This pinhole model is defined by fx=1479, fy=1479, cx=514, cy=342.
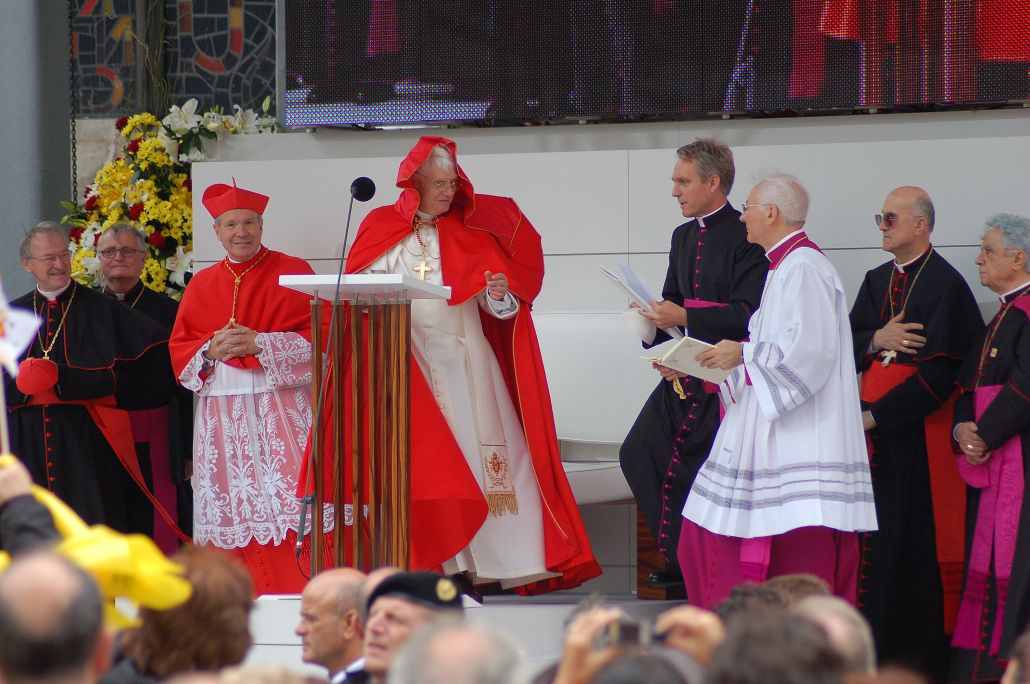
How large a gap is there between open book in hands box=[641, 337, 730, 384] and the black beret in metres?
2.08

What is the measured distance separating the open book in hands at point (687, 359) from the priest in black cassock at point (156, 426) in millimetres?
2713

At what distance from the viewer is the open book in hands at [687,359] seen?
552 cm

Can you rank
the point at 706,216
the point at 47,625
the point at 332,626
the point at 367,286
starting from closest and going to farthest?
the point at 47,625
the point at 332,626
the point at 367,286
the point at 706,216

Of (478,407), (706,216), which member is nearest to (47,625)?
(478,407)

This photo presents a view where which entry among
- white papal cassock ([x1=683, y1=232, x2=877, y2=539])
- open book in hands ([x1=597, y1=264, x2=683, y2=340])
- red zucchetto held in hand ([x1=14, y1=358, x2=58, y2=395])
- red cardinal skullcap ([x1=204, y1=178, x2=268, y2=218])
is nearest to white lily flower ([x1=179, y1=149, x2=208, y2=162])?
red cardinal skullcap ([x1=204, y1=178, x2=268, y2=218])

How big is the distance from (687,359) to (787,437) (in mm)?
476

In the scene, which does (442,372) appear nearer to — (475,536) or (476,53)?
(475,536)

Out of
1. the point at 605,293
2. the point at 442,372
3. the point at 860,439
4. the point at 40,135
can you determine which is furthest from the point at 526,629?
the point at 40,135

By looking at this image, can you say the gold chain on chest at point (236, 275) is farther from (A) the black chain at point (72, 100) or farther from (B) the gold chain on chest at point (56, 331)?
(A) the black chain at point (72, 100)

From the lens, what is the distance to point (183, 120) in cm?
786

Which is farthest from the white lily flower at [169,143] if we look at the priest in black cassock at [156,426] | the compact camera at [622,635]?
the compact camera at [622,635]

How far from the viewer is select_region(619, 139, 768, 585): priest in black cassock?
6.12 m

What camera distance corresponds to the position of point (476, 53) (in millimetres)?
7449

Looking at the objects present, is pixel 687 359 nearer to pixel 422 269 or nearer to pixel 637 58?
pixel 422 269
